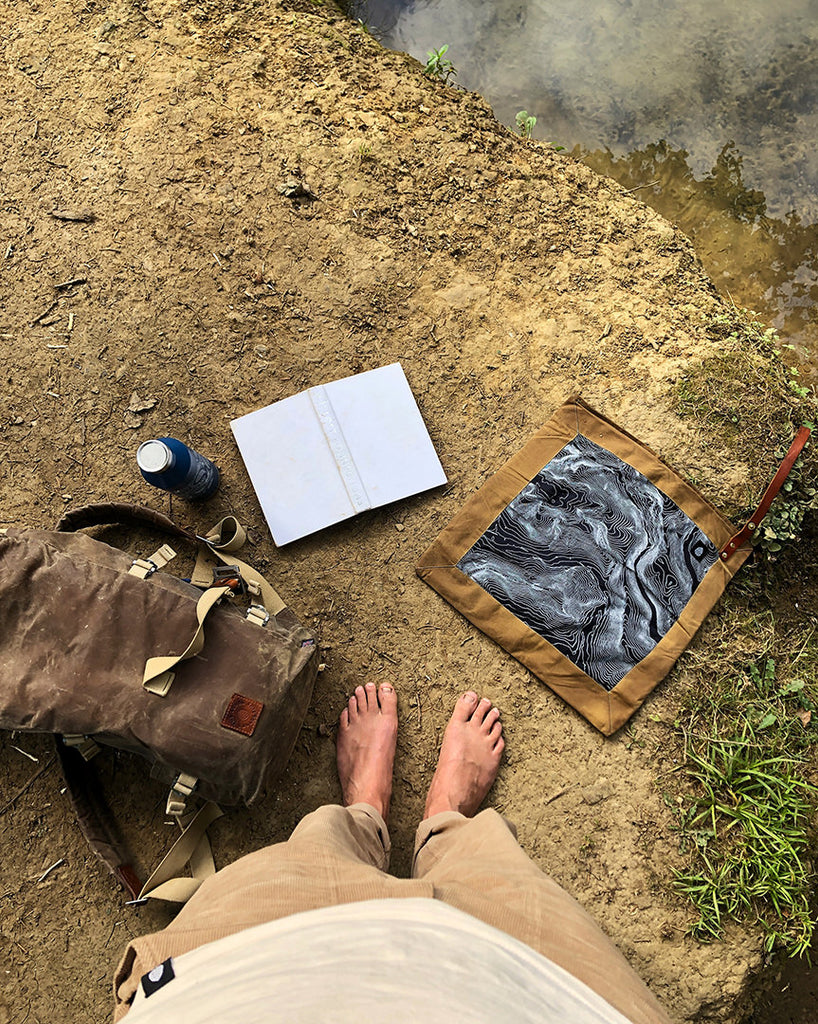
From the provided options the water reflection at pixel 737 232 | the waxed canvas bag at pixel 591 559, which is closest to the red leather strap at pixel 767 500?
the waxed canvas bag at pixel 591 559

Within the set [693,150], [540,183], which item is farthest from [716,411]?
[693,150]

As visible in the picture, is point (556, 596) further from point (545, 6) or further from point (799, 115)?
point (545, 6)

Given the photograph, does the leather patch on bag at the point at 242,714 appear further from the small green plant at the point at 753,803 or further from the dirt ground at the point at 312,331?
the small green plant at the point at 753,803

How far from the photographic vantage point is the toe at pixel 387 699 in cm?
202

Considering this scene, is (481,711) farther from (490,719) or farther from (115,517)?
(115,517)

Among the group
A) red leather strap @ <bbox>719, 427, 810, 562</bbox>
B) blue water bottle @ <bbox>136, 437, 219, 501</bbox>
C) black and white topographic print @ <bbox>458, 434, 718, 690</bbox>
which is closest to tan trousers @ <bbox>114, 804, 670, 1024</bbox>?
black and white topographic print @ <bbox>458, 434, 718, 690</bbox>

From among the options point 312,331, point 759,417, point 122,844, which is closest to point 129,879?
point 122,844

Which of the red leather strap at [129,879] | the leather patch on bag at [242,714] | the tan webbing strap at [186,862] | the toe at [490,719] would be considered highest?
the leather patch on bag at [242,714]

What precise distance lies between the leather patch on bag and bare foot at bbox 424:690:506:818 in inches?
24.5

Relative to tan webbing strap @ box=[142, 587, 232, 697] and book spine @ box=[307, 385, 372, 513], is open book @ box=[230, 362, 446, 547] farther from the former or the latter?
tan webbing strap @ box=[142, 587, 232, 697]

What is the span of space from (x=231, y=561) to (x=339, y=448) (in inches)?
20.0

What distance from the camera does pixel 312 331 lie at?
7.18 feet

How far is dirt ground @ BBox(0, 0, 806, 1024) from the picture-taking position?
77.4 inches

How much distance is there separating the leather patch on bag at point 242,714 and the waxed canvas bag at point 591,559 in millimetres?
680
